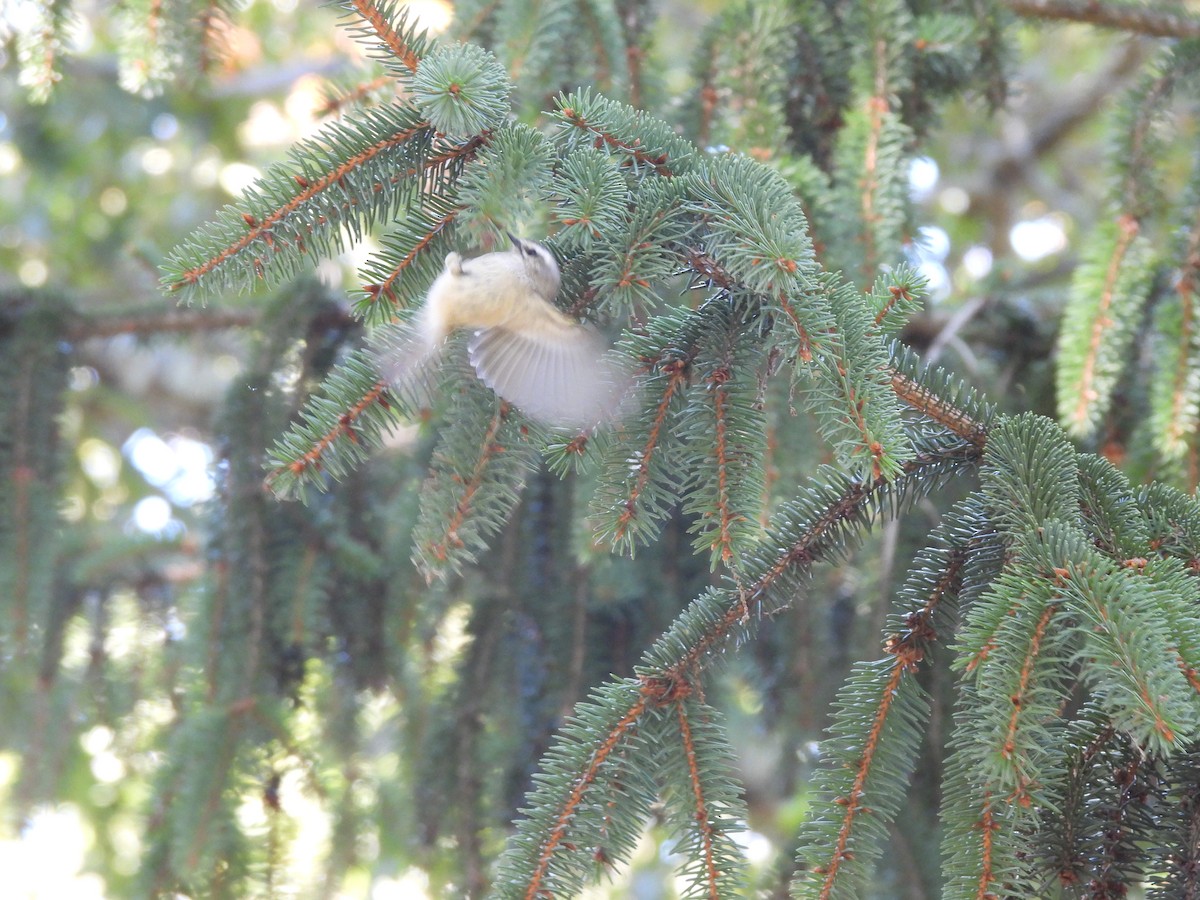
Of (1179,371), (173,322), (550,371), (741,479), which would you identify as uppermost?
(173,322)

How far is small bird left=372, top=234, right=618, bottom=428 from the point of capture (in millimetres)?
1193

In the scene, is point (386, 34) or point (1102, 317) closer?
point (386, 34)

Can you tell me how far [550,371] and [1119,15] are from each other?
1551mm

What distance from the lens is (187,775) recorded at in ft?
5.85

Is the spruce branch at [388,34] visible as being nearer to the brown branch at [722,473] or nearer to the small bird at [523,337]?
the small bird at [523,337]

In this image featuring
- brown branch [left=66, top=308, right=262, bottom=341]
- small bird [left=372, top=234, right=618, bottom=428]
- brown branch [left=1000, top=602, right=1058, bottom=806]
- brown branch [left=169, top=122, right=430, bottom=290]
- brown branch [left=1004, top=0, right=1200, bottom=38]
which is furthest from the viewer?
brown branch [left=66, top=308, right=262, bottom=341]

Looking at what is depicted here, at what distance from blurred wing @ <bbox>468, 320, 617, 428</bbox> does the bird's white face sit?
0.04 m

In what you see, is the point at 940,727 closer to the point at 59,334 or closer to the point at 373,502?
the point at 373,502

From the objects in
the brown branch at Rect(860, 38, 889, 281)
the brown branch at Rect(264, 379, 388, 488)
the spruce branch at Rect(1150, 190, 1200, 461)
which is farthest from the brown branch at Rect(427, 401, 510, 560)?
the spruce branch at Rect(1150, 190, 1200, 461)

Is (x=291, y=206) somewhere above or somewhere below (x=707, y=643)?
above

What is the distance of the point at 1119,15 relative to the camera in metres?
2.08

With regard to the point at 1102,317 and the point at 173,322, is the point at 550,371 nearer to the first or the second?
the point at 1102,317

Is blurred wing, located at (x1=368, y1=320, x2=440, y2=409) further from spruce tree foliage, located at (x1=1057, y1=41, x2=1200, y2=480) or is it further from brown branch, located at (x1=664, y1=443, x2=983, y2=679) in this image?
spruce tree foliage, located at (x1=1057, y1=41, x2=1200, y2=480)

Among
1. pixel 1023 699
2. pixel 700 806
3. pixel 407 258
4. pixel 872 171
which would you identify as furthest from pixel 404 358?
pixel 872 171
